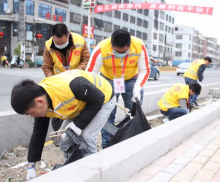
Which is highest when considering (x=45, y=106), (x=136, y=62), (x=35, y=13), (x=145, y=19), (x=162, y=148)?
(x=145, y=19)

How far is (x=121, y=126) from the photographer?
338 cm

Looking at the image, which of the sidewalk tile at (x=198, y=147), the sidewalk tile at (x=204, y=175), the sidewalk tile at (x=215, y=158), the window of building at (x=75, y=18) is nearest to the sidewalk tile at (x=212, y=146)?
the sidewalk tile at (x=198, y=147)

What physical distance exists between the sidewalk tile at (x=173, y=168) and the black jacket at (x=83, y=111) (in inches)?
36.2

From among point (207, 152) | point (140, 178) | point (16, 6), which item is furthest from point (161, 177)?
point (16, 6)

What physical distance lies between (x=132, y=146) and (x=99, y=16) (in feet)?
144

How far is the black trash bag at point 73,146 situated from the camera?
2.44m

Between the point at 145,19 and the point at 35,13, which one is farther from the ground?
the point at 145,19

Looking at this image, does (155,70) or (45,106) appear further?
(155,70)

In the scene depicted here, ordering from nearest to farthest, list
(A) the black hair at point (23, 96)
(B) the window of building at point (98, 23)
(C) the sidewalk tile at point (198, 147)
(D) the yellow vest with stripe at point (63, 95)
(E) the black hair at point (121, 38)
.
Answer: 1. (A) the black hair at point (23, 96)
2. (D) the yellow vest with stripe at point (63, 95)
3. (E) the black hair at point (121, 38)
4. (C) the sidewalk tile at point (198, 147)
5. (B) the window of building at point (98, 23)

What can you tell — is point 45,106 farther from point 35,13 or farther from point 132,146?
point 35,13

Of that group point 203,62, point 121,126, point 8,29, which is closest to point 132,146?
point 121,126

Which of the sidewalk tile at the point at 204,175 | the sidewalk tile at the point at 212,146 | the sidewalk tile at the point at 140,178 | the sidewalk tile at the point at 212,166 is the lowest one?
the sidewalk tile at the point at 140,178

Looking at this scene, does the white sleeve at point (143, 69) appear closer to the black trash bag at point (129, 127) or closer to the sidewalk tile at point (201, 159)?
the black trash bag at point (129, 127)

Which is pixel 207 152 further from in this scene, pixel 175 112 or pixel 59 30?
pixel 59 30
